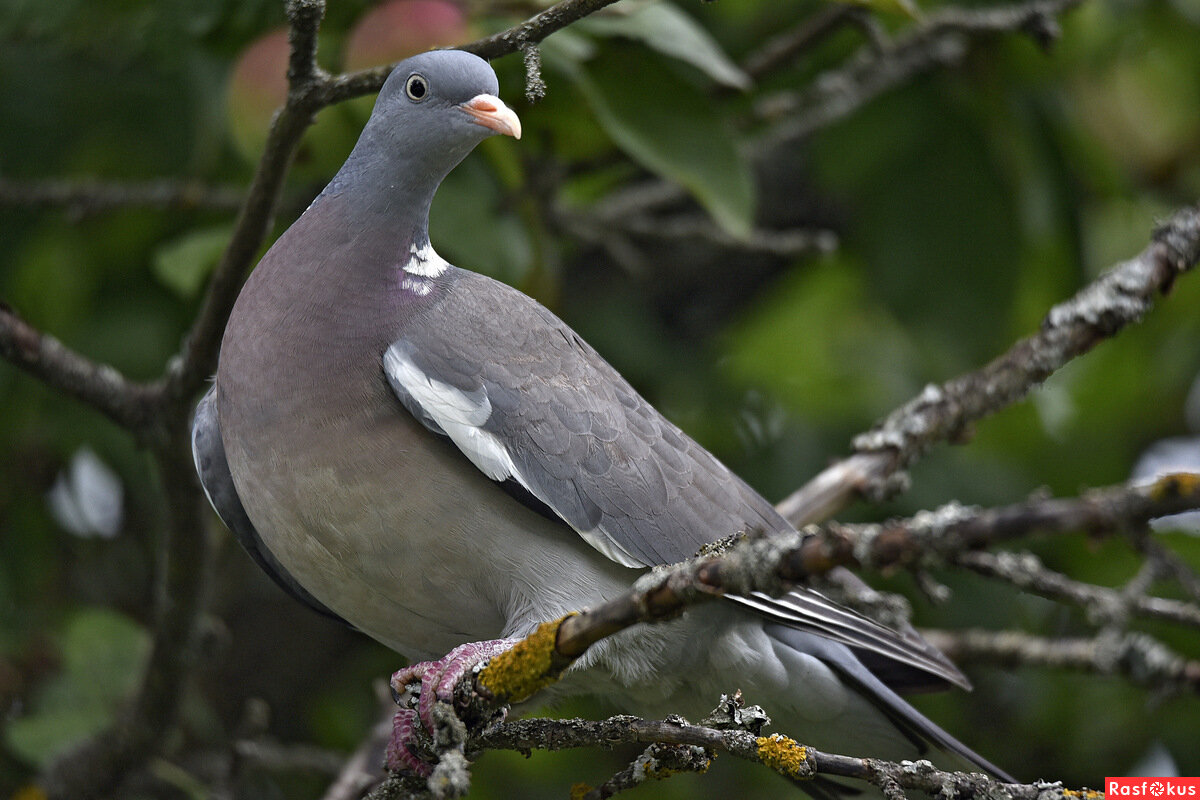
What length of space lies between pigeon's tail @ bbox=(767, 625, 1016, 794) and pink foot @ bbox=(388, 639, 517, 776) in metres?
0.70

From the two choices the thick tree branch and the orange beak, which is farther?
the thick tree branch

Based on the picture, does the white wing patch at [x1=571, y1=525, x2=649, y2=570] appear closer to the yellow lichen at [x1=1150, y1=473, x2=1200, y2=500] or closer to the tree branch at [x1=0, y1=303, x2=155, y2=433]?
the tree branch at [x1=0, y1=303, x2=155, y2=433]

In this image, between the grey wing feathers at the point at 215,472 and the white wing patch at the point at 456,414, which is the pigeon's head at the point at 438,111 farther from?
the grey wing feathers at the point at 215,472

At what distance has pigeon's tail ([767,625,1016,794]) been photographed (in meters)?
2.56

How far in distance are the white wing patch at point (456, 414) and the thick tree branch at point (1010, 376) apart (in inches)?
34.1

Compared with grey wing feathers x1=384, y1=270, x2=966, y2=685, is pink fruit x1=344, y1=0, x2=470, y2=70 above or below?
above

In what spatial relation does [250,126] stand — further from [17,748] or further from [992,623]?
[992,623]

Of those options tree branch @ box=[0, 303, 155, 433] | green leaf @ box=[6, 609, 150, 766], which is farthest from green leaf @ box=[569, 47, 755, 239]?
green leaf @ box=[6, 609, 150, 766]

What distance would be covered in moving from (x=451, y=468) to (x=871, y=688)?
3.32 ft

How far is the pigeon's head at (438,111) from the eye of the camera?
224cm

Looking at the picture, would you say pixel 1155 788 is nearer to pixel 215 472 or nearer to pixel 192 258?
pixel 215 472

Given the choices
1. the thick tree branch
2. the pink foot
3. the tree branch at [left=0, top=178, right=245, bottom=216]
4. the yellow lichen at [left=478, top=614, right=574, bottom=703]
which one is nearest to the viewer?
the yellow lichen at [left=478, top=614, right=574, bottom=703]

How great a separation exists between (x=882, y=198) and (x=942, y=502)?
1.00 m

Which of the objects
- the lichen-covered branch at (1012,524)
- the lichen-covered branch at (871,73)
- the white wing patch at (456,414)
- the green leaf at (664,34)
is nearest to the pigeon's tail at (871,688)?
the white wing patch at (456,414)
